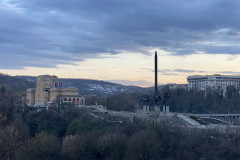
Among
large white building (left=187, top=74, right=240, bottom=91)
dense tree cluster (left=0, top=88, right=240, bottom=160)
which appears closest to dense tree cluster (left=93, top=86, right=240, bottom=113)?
large white building (left=187, top=74, right=240, bottom=91)

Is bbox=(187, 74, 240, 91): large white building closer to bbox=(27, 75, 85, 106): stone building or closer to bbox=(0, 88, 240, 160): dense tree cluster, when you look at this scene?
bbox=(27, 75, 85, 106): stone building

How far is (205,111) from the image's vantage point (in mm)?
81500

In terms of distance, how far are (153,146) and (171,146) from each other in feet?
8.50

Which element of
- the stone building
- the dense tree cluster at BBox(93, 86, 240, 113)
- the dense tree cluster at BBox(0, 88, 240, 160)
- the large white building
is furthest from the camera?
the large white building

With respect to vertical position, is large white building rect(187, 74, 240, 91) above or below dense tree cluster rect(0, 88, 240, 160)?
above

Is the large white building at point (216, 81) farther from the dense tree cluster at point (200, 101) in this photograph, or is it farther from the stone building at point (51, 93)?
the stone building at point (51, 93)

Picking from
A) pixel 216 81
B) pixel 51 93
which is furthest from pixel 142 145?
pixel 216 81

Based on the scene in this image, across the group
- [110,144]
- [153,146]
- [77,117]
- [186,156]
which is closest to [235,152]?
[186,156]

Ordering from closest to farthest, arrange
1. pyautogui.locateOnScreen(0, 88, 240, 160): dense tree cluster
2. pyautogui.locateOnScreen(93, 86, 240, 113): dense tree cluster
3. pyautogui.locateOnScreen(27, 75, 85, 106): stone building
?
pyautogui.locateOnScreen(0, 88, 240, 160): dense tree cluster
pyautogui.locateOnScreen(27, 75, 85, 106): stone building
pyautogui.locateOnScreen(93, 86, 240, 113): dense tree cluster

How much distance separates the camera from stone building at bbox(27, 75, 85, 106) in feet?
244

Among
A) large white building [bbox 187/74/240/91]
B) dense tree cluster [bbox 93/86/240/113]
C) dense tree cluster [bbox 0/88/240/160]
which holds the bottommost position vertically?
dense tree cluster [bbox 0/88/240/160]

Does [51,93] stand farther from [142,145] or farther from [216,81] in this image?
[216,81]

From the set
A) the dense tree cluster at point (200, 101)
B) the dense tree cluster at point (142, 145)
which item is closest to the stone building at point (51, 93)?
the dense tree cluster at point (200, 101)

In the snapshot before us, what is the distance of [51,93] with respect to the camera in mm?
75312
